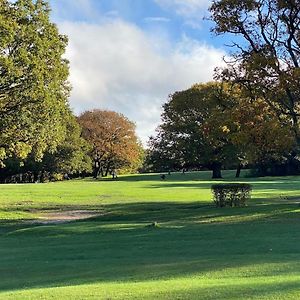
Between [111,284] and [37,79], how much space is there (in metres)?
22.8

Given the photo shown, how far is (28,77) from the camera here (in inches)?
1221

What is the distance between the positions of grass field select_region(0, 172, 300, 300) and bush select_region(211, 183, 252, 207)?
1.53 meters

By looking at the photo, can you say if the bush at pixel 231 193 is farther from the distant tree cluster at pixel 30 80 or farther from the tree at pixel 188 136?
the tree at pixel 188 136

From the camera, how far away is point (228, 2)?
1059 inches

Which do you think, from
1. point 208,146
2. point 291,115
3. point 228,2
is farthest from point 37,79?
point 208,146

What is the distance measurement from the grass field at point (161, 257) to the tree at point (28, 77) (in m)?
4.96

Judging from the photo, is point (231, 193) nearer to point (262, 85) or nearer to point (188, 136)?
point (262, 85)

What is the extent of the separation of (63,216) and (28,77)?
796cm

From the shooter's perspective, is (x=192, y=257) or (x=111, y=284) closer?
(x=111, y=284)

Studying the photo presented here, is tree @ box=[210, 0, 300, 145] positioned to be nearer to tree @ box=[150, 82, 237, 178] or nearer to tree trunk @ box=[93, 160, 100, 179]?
tree @ box=[150, 82, 237, 178]

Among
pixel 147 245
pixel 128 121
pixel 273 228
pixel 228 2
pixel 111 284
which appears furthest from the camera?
pixel 128 121

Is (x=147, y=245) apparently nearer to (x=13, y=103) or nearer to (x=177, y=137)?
(x=13, y=103)

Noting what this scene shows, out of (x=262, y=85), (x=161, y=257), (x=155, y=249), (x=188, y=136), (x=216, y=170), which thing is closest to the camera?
(x=161, y=257)

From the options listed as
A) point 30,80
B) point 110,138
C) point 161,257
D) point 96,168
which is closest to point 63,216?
point 30,80
